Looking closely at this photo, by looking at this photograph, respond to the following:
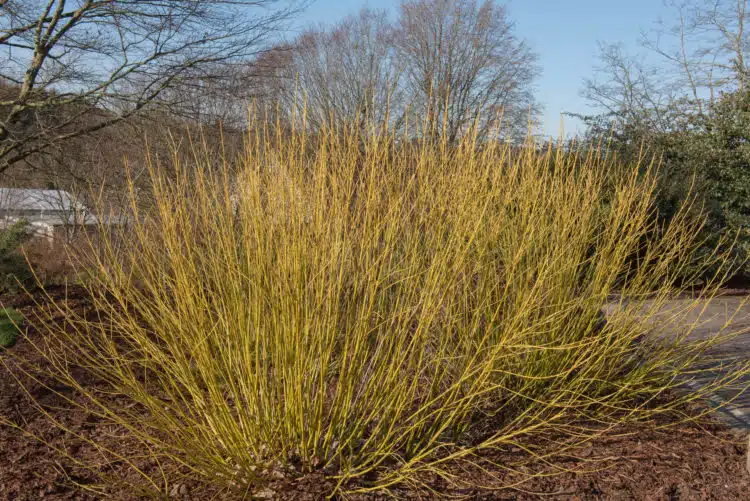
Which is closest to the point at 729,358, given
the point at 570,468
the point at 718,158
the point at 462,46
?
the point at 570,468

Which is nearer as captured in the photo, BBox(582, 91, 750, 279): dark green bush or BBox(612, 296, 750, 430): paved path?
BBox(612, 296, 750, 430): paved path

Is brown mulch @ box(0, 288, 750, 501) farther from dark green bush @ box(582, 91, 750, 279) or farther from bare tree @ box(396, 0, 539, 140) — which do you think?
bare tree @ box(396, 0, 539, 140)

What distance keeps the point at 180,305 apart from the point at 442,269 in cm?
113

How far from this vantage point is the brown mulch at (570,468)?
2.49 meters

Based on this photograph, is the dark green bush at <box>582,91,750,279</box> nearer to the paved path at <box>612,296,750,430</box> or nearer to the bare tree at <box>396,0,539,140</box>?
the paved path at <box>612,296,750,430</box>

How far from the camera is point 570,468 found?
9.11ft

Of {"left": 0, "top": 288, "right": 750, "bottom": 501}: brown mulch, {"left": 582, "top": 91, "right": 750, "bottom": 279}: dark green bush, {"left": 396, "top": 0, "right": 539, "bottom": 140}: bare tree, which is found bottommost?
{"left": 0, "top": 288, "right": 750, "bottom": 501}: brown mulch

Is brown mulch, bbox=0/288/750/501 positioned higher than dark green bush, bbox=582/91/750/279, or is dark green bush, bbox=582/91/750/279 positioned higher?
dark green bush, bbox=582/91/750/279

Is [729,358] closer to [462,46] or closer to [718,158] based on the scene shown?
[718,158]

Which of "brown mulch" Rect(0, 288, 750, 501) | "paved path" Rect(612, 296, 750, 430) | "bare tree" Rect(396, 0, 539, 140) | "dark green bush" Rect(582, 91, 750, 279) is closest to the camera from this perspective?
"brown mulch" Rect(0, 288, 750, 501)

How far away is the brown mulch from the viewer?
2.49 meters

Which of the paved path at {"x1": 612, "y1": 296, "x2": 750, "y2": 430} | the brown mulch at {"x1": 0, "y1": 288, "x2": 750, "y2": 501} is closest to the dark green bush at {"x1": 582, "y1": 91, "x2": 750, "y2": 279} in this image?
the paved path at {"x1": 612, "y1": 296, "x2": 750, "y2": 430}

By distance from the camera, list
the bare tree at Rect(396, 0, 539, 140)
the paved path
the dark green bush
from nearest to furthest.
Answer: the paved path, the dark green bush, the bare tree at Rect(396, 0, 539, 140)

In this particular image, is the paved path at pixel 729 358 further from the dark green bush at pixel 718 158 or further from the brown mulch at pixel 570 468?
the dark green bush at pixel 718 158
